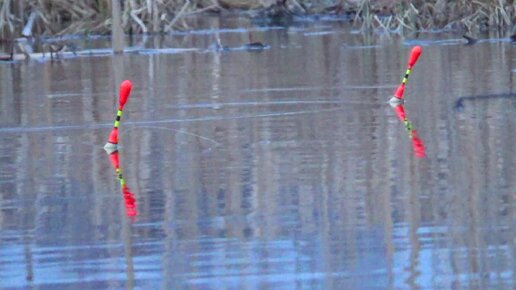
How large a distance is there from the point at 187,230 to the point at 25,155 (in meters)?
4.14

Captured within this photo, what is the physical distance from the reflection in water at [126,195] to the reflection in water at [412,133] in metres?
2.39

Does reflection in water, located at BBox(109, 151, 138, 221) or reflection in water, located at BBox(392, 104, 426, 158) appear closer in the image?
reflection in water, located at BBox(109, 151, 138, 221)

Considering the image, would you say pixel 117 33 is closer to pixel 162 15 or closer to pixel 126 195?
pixel 162 15

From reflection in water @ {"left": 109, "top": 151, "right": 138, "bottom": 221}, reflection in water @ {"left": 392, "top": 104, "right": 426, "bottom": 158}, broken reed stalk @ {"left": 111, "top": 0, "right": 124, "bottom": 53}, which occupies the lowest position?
reflection in water @ {"left": 109, "top": 151, "right": 138, "bottom": 221}

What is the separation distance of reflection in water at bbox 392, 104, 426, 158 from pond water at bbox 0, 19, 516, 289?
6cm

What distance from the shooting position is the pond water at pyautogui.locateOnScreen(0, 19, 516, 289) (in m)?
7.76

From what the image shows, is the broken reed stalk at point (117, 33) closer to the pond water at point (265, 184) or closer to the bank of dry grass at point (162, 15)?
the bank of dry grass at point (162, 15)

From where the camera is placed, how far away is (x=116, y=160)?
1213 cm

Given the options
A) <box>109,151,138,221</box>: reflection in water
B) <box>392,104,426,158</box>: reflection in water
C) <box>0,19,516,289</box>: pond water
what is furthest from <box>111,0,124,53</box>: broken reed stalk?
<box>109,151,138,221</box>: reflection in water

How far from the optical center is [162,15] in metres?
34.8

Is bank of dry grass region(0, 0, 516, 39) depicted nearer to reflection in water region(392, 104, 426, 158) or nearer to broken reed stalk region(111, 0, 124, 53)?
broken reed stalk region(111, 0, 124, 53)

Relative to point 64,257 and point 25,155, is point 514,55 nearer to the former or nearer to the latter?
point 25,155

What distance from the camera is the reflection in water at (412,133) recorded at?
11711mm

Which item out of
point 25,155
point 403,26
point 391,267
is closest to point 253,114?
point 25,155
